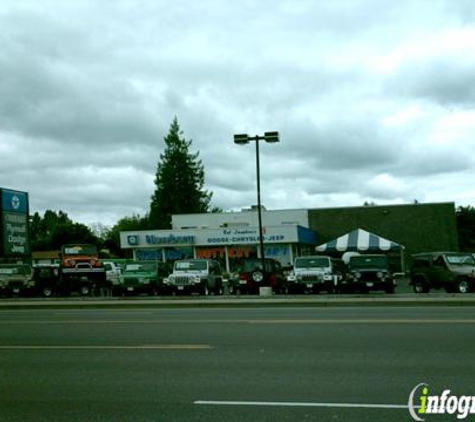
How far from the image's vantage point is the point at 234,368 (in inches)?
380

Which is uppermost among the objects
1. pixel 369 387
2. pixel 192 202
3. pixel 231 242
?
pixel 192 202

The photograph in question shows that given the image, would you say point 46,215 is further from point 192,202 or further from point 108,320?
point 108,320

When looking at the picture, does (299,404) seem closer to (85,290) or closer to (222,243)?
(85,290)

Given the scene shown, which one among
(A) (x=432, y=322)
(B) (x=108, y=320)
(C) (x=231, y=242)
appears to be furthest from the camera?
(C) (x=231, y=242)

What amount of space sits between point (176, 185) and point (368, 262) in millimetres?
Answer: 49224

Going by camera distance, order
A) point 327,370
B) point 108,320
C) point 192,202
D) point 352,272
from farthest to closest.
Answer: point 192,202 → point 352,272 → point 108,320 → point 327,370

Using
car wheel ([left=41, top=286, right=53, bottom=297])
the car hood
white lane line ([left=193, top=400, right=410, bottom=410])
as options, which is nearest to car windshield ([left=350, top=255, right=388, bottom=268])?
the car hood

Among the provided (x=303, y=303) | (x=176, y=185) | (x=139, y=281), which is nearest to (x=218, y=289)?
(x=139, y=281)

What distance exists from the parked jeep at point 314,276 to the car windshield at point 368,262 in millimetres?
775

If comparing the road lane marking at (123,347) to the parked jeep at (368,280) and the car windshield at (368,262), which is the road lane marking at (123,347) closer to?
the parked jeep at (368,280)

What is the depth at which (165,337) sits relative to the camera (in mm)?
13047

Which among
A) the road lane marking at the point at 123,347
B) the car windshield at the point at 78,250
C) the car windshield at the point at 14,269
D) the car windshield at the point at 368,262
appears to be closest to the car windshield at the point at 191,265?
the car windshield at the point at 78,250

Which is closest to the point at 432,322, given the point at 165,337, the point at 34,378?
the point at 165,337

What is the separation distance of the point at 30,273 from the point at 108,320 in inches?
782
